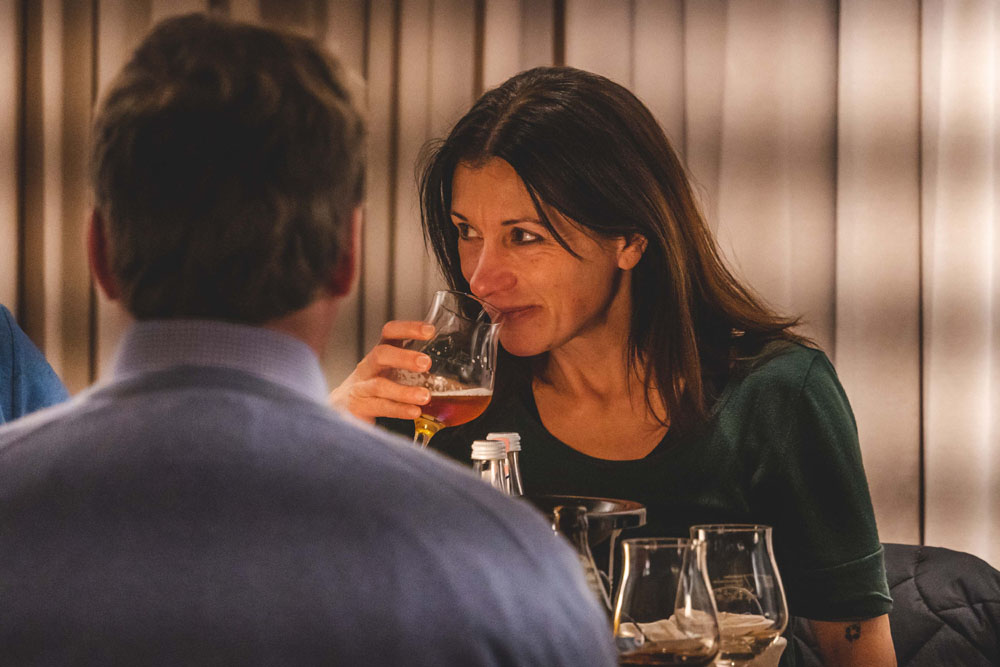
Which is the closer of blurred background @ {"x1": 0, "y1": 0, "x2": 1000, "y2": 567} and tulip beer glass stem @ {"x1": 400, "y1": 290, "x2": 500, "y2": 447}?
tulip beer glass stem @ {"x1": 400, "y1": 290, "x2": 500, "y2": 447}

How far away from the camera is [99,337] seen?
2906 millimetres

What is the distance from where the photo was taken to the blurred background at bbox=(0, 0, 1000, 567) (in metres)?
2.43

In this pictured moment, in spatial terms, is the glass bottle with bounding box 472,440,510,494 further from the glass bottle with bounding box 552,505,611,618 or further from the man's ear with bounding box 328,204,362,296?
the man's ear with bounding box 328,204,362,296

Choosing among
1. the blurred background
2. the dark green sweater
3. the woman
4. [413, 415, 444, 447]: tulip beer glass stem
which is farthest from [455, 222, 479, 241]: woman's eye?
the blurred background

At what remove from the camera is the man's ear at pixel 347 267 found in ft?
2.00

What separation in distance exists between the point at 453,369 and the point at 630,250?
0.52 meters

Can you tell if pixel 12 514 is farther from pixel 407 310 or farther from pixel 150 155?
pixel 407 310

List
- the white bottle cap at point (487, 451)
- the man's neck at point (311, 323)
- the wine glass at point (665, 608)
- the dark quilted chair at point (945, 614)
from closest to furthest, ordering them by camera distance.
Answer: the man's neck at point (311, 323) → the wine glass at point (665, 608) → the white bottle cap at point (487, 451) → the dark quilted chair at point (945, 614)

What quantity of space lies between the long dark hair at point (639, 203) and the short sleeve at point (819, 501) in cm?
12

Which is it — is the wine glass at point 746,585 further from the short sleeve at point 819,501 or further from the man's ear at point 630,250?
the man's ear at point 630,250

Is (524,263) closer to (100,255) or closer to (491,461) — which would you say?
(491,461)

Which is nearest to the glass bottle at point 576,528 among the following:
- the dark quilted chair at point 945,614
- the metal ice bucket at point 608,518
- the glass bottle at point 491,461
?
the metal ice bucket at point 608,518

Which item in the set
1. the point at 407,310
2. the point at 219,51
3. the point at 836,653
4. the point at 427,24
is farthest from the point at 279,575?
the point at 427,24

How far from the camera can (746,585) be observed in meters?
0.96
